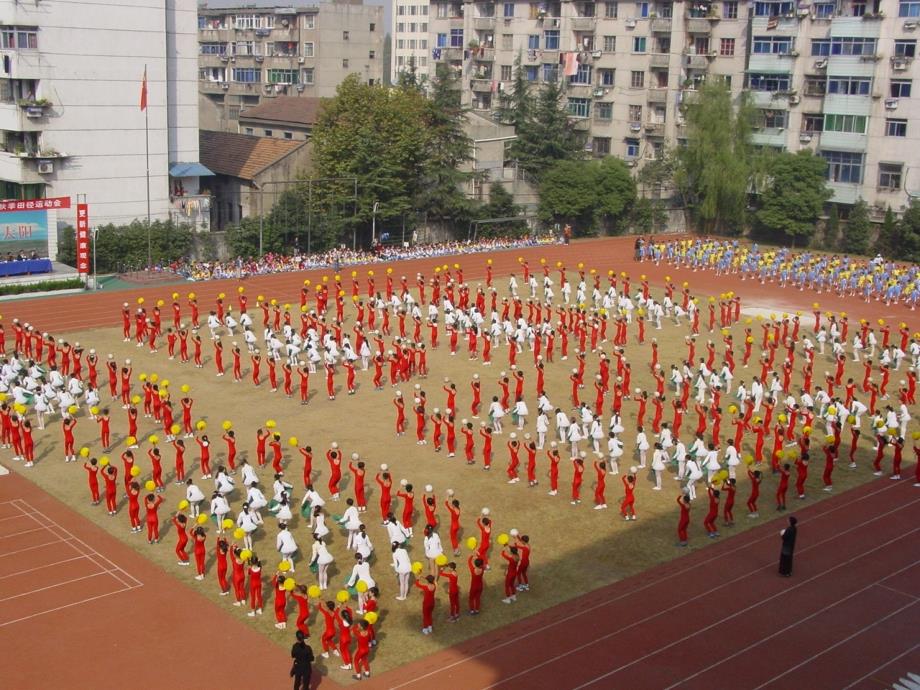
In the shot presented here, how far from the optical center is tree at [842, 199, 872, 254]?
45.9 metres

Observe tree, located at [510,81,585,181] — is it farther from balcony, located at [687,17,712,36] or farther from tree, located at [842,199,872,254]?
tree, located at [842,199,872,254]

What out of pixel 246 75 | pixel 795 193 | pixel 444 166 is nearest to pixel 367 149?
pixel 444 166

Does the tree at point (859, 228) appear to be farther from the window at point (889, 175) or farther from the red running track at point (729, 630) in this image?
the red running track at point (729, 630)

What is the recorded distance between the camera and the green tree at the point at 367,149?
130 ft

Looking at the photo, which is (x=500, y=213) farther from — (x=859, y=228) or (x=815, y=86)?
(x=859, y=228)

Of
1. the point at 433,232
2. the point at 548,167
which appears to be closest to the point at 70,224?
the point at 433,232

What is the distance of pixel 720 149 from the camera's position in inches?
1880

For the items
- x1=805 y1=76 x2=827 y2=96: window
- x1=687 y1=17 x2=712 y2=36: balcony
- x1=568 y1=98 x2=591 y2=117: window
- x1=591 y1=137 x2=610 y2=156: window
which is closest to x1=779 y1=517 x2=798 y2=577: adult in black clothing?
x1=805 y1=76 x2=827 y2=96: window

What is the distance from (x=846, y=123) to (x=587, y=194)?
38.0ft

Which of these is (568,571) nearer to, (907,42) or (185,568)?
(185,568)

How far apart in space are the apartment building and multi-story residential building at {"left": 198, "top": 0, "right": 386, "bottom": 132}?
312 inches

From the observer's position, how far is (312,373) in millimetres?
24875

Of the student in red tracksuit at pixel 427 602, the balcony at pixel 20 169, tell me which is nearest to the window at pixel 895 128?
the balcony at pixel 20 169

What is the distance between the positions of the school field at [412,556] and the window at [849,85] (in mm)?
28181
